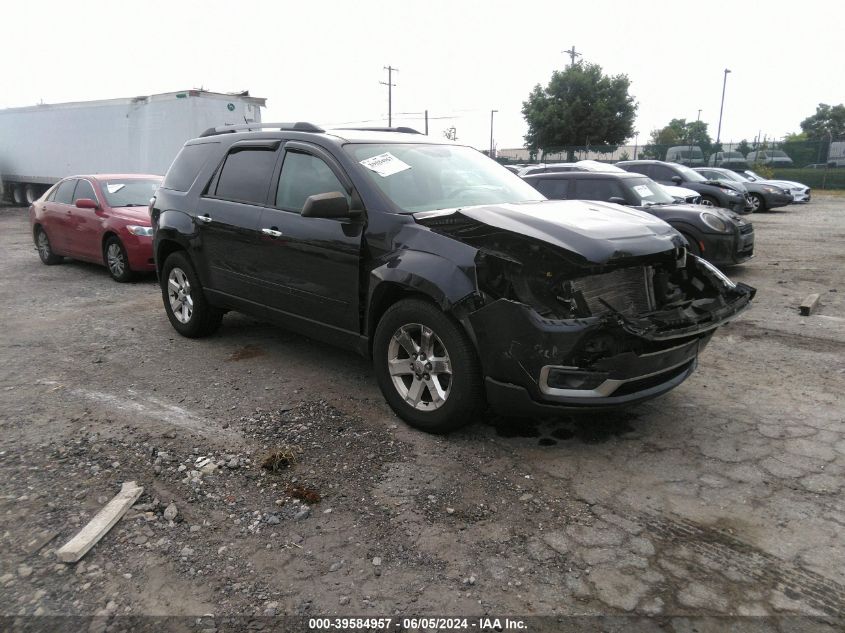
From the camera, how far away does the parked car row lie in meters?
3.21

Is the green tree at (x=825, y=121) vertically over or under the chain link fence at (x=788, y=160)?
over

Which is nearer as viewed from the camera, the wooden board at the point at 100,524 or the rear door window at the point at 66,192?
the wooden board at the point at 100,524

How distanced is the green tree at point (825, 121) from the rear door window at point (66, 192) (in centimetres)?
8616

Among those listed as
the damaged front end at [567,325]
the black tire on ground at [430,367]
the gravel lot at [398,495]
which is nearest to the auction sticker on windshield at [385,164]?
the damaged front end at [567,325]

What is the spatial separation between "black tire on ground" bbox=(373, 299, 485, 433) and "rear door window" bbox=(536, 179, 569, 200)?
20.1ft

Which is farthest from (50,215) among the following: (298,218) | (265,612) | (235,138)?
(265,612)

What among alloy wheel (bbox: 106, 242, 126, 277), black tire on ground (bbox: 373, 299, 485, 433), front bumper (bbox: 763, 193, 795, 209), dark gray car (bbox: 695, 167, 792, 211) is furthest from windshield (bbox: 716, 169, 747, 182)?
black tire on ground (bbox: 373, 299, 485, 433)

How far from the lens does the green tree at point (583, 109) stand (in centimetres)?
3878

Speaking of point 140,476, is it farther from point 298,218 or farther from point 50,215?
point 50,215

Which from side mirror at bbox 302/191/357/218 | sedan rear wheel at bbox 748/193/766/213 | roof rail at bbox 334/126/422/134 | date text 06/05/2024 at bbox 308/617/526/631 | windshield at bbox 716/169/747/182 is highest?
roof rail at bbox 334/126/422/134

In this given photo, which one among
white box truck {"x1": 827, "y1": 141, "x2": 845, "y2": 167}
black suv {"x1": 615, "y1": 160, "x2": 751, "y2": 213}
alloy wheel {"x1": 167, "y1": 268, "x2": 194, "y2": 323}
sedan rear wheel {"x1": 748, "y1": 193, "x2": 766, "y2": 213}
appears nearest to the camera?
alloy wheel {"x1": 167, "y1": 268, "x2": 194, "y2": 323}

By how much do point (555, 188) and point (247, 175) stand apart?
5.65 meters

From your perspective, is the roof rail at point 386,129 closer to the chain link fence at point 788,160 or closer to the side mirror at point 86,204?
the side mirror at point 86,204

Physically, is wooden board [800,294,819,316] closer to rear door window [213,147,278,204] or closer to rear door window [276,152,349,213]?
rear door window [276,152,349,213]
